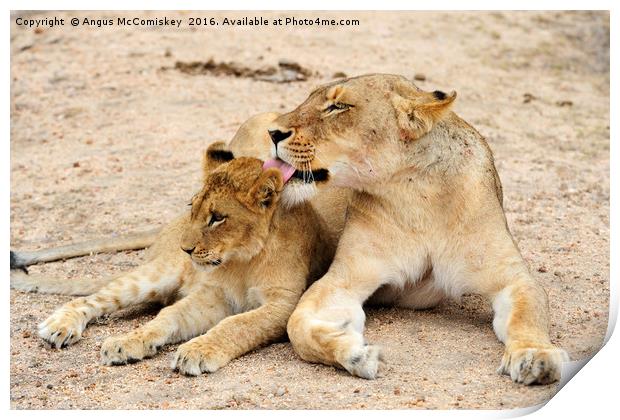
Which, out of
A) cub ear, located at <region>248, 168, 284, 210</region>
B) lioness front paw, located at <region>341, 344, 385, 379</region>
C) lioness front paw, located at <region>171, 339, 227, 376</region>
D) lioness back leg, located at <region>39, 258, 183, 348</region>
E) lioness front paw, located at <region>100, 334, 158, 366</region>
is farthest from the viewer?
lioness back leg, located at <region>39, 258, 183, 348</region>

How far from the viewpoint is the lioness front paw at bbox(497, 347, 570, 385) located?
3.96m

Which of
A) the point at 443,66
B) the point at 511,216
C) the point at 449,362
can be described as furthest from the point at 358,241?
the point at 443,66

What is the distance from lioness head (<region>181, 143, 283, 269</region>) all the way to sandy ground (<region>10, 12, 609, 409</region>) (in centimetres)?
45

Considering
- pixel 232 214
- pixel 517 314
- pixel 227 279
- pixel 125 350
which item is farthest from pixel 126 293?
pixel 517 314

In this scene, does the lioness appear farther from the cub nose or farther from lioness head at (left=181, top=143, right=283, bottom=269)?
lioness head at (left=181, top=143, right=283, bottom=269)

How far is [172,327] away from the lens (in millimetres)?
4738

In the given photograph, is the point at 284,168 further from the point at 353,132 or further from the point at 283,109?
the point at 283,109

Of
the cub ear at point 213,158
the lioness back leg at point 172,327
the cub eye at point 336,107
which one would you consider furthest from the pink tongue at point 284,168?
the lioness back leg at point 172,327

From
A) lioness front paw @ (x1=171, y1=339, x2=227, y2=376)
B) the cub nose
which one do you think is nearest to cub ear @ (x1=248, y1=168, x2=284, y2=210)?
the cub nose

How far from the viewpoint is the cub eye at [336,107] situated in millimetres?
4609

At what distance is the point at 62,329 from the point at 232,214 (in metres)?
0.94

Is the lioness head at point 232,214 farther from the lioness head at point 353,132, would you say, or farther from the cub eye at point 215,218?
the lioness head at point 353,132

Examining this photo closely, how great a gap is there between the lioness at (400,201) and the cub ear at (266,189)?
0.08 m

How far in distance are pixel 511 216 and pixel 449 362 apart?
8.81 feet
